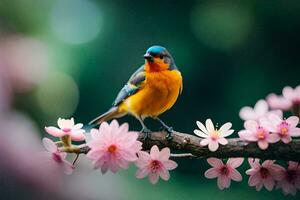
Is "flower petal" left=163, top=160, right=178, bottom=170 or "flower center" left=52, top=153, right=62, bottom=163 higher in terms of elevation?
"flower petal" left=163, top=160, right=178, bottom=170

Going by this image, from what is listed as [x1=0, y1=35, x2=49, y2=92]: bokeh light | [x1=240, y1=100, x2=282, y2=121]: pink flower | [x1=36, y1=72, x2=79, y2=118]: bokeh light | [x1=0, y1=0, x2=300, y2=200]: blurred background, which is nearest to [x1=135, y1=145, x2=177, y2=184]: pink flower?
[x1=240, y1=100, x2=282, y2=121]: pink flower

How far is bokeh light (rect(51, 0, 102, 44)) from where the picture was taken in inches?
92.5

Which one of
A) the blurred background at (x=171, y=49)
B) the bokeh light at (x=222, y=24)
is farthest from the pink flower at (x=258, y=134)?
the bokeh light at (x=222, y=24)

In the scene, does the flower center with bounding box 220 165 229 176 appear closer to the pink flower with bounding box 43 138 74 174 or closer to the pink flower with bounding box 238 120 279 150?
the pink flower with bounding box 238 120 279 150

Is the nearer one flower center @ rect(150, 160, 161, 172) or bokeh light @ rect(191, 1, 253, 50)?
flower center @ rect(150, 160, 161, 172)

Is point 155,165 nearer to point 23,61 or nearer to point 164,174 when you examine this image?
point 164,174

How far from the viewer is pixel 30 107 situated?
7.27 feet

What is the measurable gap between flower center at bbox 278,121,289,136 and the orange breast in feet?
0.56

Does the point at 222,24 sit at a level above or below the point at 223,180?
above

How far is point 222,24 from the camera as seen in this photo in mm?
2410

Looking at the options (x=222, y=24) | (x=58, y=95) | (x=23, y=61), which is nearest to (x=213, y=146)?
(x=23, y=61)

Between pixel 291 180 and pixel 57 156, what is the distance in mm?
252

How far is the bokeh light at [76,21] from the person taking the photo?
7.71 feet

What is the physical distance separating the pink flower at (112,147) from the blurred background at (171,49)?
120 cm
